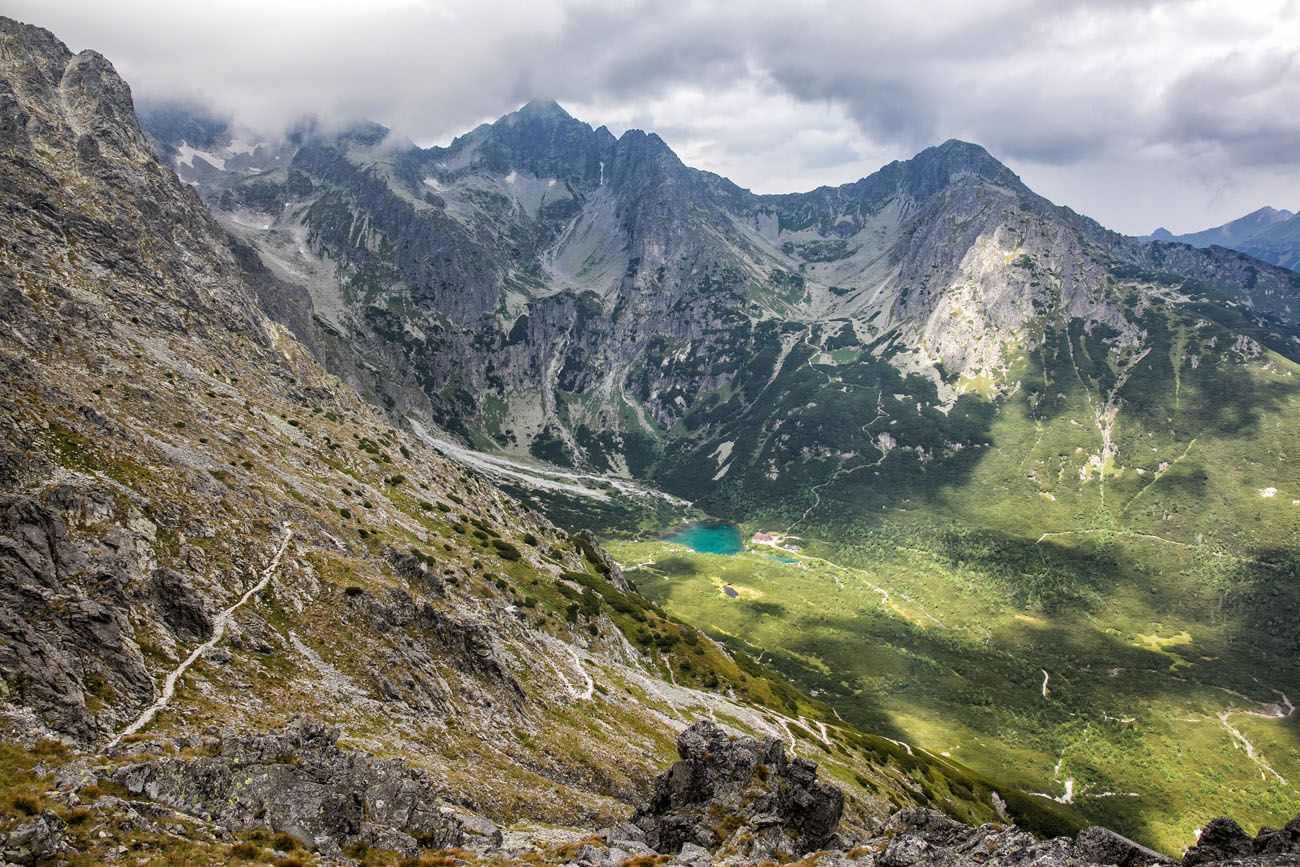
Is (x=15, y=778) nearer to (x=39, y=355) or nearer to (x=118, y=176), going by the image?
(x=39, y=355)

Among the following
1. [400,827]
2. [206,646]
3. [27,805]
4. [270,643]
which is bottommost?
[400,827]

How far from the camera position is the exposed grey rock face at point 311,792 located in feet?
94.2

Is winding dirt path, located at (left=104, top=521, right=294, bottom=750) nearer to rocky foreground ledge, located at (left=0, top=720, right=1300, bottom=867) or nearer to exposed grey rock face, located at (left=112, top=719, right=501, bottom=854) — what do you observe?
rocky foreground ledge, located at (left=0, top=720, right=1300, bottom=867)

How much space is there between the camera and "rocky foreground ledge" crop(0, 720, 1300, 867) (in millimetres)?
25609

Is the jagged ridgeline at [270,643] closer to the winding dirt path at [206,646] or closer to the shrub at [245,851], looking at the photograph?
the shrub at [245,851]

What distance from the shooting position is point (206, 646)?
4497 cm

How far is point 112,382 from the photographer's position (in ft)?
252

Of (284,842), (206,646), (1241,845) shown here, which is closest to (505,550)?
(206,646)

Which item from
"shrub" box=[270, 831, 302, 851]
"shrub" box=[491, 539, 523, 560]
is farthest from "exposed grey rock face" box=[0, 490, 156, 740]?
"shrub" box=[491, 539, 523, 560]

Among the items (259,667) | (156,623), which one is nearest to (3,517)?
(156,623)

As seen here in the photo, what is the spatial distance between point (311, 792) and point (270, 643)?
2127cm

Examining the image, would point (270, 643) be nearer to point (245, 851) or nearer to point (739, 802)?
point (245, 851)

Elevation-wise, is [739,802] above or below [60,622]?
below

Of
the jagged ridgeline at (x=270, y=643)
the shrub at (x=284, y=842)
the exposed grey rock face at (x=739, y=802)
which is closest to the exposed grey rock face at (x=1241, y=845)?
the exposed grey rock face at (x=739, y=802)
